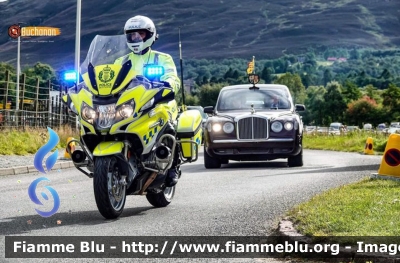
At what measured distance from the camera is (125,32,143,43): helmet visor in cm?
1090

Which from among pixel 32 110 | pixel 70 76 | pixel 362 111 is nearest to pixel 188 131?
pixel 70 76

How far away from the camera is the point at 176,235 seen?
29.1 feet

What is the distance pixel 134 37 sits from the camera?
1092 centimetres

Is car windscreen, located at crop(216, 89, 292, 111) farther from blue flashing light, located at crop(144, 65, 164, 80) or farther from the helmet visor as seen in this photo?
blue flashing light, located at crop(144, 65, 164, 80)

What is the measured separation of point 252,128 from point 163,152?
32.8 feet

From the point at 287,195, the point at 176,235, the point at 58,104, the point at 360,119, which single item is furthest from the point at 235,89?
the point at 360,119

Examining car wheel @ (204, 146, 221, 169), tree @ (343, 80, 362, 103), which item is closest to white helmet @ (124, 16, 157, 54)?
car wheel @ (204, 146, 221, 169)

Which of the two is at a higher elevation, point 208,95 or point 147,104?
A: point 147,104

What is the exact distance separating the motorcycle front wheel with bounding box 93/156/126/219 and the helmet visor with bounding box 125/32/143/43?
170 centimetres

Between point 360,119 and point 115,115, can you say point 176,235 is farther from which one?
point 360,119

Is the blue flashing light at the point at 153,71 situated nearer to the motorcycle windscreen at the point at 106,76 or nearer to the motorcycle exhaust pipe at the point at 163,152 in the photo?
the motorcycle windscreen at the point at 106,76

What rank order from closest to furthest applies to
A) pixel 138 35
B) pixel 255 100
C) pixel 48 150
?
pixel 48 150, pixel 138 35, pixel 255 100

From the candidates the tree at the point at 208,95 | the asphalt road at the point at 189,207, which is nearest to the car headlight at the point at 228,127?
the asphalt road at the point at 189,207

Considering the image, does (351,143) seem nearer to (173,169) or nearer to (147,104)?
(173,169)
